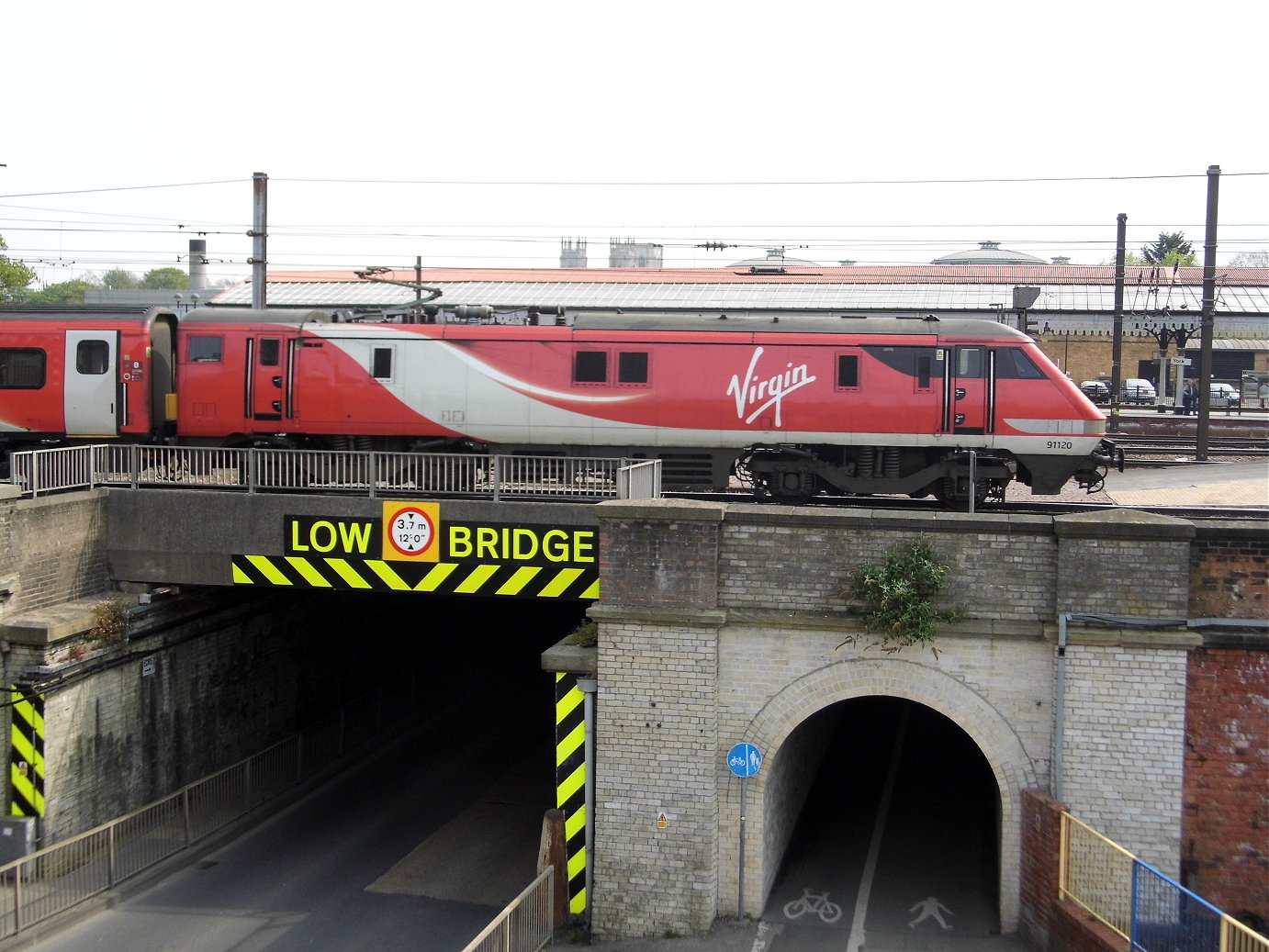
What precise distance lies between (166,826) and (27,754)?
2.52 m

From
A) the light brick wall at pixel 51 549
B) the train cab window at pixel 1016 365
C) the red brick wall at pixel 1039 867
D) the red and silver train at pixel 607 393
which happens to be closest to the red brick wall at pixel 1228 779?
the red brick wall at pixel 1039 867

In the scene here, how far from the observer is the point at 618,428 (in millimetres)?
19359

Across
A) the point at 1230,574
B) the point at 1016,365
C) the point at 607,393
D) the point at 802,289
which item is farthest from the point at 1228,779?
the point at 802,289

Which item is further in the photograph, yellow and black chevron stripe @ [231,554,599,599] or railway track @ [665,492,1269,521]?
railway track @ [665,492,1269,521]

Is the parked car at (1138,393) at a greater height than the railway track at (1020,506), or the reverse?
the parked car at (1138,393)

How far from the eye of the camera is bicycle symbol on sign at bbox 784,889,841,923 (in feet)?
44.1

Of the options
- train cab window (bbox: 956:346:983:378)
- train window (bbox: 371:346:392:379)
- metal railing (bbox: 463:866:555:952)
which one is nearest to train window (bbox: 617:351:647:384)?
train window (bbox: 371:346:392:379)

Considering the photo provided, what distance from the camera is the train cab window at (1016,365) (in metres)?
18.4

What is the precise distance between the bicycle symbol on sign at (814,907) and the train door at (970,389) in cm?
814

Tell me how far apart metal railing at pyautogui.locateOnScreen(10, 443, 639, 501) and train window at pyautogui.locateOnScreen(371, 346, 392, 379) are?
256 cm

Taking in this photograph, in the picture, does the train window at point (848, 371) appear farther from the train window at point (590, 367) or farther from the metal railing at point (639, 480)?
the metal railing at point (639, 480)

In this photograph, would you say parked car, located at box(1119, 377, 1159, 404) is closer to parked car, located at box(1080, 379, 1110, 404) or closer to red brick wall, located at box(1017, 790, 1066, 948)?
parked car, located at box(1080, 379, 1110, 404)

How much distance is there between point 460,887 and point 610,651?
481 centimetres

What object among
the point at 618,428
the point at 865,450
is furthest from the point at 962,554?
the point at 618,428
